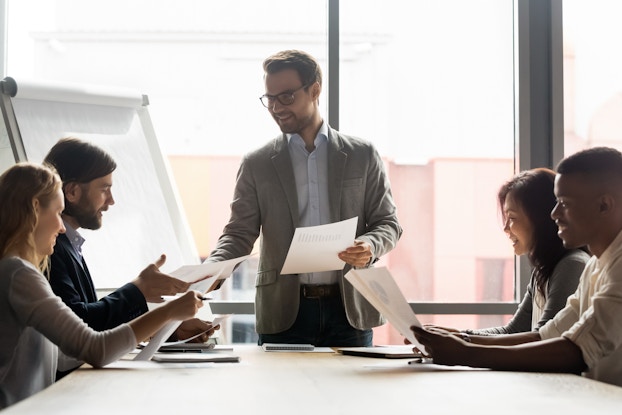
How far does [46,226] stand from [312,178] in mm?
1223

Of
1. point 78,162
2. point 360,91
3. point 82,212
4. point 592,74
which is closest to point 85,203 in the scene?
point 82,212

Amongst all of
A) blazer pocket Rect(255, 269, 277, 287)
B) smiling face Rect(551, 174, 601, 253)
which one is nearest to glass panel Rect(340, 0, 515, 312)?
blazer pocket Rect(255, 269, 277, 287)

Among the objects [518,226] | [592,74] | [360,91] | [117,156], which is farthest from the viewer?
[592,74]

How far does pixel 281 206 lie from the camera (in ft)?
10.2

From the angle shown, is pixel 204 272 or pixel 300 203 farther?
pixel 300 203

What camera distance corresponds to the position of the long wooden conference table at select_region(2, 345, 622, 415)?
1.36m

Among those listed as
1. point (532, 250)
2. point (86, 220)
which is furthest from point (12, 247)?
point (532, 250)

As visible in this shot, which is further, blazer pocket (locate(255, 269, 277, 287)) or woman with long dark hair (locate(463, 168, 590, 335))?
blazer pocket (locate(255, 269, 277, 287))

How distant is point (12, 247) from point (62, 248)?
1.13 ft

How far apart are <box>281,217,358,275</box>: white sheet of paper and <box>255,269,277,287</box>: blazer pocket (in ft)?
1.38

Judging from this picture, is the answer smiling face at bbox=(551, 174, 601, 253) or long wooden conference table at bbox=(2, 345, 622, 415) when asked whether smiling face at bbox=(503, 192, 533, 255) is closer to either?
smiling face at bbox=(551, 174, 601, 253)

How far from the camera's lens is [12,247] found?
2.04 metres

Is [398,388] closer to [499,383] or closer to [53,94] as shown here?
[499,383]

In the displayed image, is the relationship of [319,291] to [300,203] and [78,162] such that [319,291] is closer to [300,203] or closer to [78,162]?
[300,203]
